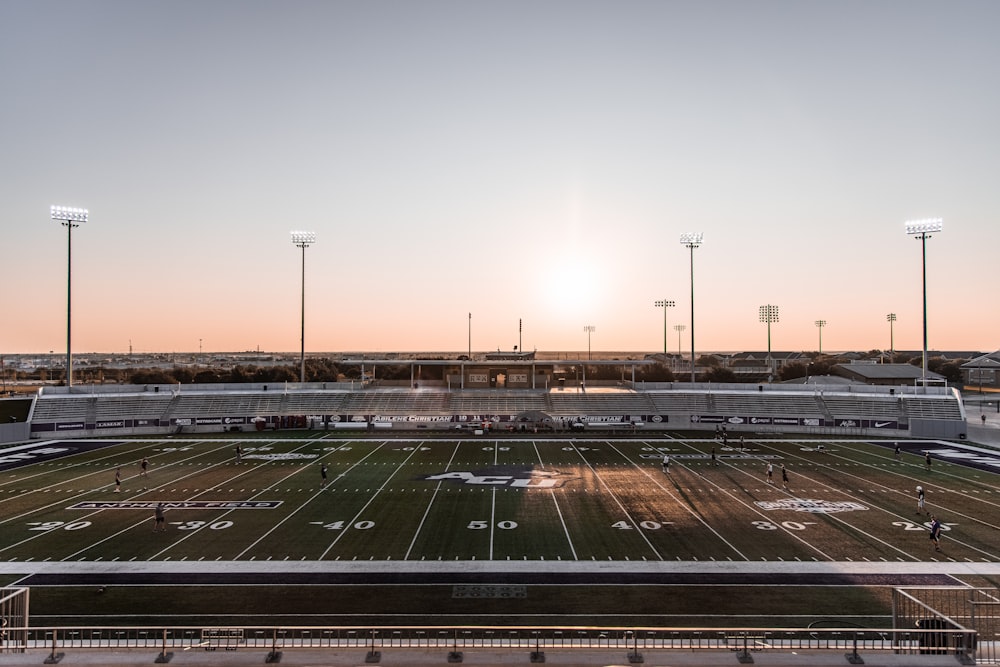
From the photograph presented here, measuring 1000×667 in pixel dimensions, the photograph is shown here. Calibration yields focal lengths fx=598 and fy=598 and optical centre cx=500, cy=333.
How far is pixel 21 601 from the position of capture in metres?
11.2

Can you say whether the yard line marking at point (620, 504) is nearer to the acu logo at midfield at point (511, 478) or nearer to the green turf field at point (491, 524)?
the green turf field at point (491, 524)

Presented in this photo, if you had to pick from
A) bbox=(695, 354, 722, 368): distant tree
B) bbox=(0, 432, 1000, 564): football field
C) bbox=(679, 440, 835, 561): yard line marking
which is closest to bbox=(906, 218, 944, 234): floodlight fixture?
bbox=(0, 432, 1000, 564): football field

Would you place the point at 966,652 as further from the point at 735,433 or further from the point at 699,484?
the point at 735,433

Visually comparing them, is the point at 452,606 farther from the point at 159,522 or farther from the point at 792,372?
the point at 792,372

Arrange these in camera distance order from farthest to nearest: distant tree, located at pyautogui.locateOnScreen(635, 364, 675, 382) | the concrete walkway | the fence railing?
distant tree, located at pyautogui.locateOnScreen(635, 364, 675, 382)
the fence railing
the concrete walkway

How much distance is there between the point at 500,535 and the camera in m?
21.8

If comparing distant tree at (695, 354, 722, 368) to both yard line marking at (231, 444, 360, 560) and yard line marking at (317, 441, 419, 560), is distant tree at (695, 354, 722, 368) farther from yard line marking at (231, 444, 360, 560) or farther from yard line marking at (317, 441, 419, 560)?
yard line marking at (231, 444, 360, 560)

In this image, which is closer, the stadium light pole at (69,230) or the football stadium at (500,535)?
the football stadium at (500,535)

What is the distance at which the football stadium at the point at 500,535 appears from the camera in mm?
11609

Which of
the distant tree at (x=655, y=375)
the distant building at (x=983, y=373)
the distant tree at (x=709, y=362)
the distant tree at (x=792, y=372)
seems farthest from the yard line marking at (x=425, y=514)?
the distant tree at (x=709, y=362)

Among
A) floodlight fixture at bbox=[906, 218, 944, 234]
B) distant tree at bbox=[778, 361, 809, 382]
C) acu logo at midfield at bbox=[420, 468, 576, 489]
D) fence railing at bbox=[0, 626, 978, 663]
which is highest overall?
floodlight fixture at bbox=[906, 218, 944, 234]

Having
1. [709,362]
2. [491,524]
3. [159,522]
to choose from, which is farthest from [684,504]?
[709,362]

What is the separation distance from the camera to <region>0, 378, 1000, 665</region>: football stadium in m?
11.6

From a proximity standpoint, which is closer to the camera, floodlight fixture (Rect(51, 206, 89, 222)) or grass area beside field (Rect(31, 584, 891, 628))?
grass area beside field (Rect(31, 584, 891, 628))
